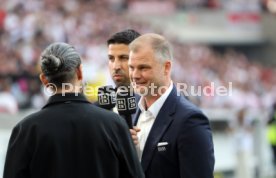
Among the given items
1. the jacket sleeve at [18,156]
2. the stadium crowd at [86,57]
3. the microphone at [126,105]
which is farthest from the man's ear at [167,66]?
the stadium crowd at [86,57]

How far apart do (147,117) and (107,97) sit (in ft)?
0.95

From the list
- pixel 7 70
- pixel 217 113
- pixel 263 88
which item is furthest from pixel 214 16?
pixel 7 70

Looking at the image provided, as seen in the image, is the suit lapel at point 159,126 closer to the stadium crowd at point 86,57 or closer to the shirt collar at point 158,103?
the shirt collar at point 158,103

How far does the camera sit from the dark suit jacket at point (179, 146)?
4.77m

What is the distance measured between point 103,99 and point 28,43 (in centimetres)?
1176

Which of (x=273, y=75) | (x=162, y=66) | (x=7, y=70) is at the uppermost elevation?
(x=162, y=66)

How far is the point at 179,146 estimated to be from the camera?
4.82 m

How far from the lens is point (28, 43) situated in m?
16.7

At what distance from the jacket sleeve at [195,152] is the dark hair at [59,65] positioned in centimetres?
87

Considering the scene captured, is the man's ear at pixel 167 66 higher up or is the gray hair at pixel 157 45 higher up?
the gray hair at pixel 157 45

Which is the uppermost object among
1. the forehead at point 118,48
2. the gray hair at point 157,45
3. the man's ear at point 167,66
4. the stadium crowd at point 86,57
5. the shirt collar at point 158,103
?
the gray hair at point 157,45

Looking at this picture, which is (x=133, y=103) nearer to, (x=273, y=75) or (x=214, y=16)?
(x=273, y=75)

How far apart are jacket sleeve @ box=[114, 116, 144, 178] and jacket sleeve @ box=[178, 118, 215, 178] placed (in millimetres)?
472

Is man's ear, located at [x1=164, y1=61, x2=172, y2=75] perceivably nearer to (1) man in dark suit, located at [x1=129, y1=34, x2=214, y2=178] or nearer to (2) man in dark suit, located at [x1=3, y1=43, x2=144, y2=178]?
(1) man in dark suit, located at [x1=129, y1=34, x2=214, y2=178]
